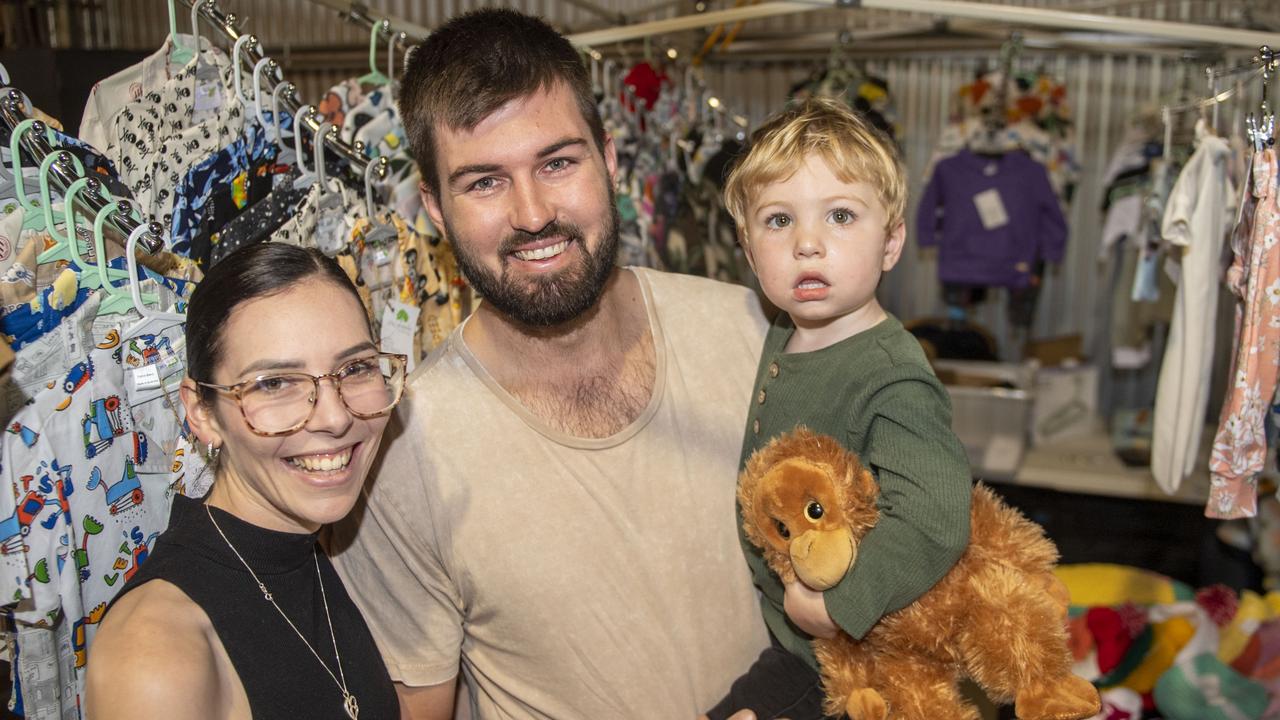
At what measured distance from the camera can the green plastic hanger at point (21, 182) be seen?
134 centimetres

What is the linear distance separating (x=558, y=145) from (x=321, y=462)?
622 millimetres

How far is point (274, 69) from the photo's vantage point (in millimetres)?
1902

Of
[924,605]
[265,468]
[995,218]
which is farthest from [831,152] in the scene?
[995,218]

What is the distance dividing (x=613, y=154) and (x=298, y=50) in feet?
12.5

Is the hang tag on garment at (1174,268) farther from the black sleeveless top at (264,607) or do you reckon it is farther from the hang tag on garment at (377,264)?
the black sleeveless top at (264,607)

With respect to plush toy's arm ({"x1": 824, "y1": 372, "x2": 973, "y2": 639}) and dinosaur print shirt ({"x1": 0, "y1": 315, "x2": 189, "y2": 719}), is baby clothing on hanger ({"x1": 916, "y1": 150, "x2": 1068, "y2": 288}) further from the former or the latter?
dinosaur print shirt ({"x1": 0, "y1": 315, "x2": 189, "y2": 719})

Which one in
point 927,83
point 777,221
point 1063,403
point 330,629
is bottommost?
point 1063,403

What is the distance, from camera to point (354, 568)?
5.17 ft

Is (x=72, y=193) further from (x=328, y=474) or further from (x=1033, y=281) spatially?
(x=1033, y=281)

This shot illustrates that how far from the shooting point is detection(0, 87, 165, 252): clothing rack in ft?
4.52

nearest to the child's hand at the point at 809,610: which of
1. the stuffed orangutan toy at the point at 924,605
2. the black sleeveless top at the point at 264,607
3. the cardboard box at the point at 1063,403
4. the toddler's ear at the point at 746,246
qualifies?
the stuffed orangutan toy at the point at 924,605

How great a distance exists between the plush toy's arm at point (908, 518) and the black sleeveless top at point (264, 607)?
74cm

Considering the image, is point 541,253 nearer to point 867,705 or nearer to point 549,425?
point 549,425

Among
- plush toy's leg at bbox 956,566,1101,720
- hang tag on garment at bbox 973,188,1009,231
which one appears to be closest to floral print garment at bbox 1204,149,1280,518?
plush toy's leg at bbox 956,566,1101,720
